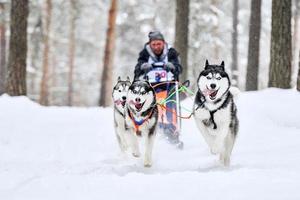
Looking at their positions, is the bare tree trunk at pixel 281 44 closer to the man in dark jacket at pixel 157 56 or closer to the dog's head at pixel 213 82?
the man in dark jacket at pixel 157 56

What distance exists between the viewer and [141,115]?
661 centimetres

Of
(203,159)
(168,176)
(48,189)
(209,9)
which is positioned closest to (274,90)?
(203,159)

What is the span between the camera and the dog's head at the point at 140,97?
6.45 metres

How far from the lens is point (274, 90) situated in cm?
1027

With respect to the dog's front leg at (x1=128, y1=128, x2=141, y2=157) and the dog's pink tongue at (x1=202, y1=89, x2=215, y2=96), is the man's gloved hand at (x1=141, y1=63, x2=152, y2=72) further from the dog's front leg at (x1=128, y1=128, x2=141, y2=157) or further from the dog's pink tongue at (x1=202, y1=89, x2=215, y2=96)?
the dog's pink tongue at (x1=202, y1=89, x2=215, y2=96)

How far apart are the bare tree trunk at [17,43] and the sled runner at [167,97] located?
504 centimetres

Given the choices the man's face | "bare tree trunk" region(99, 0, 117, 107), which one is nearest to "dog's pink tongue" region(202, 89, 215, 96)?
the man's face

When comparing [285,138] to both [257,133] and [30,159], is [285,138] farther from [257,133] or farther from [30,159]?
[30,159]

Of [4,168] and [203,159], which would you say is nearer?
[4,168]

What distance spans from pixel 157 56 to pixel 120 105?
1490mm

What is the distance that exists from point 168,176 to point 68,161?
2.59m

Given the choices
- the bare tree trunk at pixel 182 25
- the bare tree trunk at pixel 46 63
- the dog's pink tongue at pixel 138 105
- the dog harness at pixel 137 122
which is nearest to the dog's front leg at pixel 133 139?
the dog harness at pixel 137 122

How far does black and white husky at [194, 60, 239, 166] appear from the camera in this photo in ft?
19.6

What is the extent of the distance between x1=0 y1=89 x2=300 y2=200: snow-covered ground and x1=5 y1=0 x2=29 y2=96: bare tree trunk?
1.86ft
